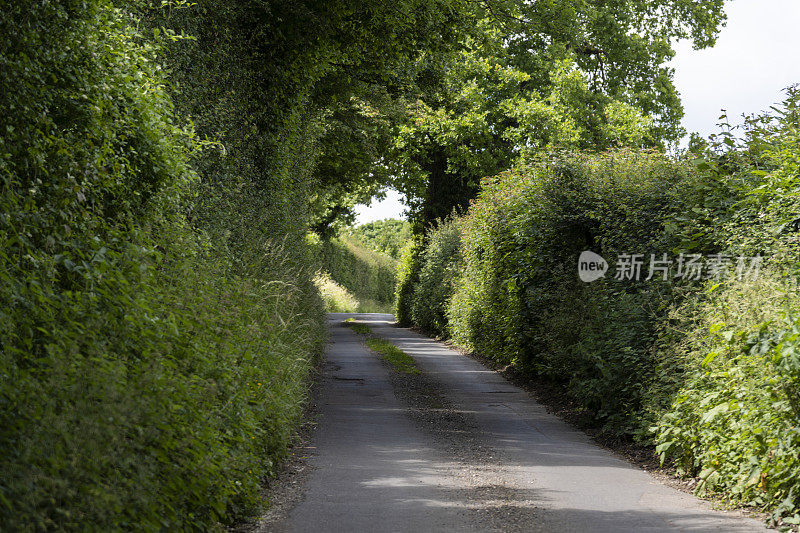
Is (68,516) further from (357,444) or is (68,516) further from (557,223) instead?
(557,223)

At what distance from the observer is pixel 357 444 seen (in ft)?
33.1

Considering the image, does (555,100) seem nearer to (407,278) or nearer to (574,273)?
(407,278)

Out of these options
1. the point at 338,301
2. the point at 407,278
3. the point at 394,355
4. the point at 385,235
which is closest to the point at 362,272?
the point at 338,301

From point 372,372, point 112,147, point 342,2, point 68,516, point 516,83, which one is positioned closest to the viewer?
point 68,516

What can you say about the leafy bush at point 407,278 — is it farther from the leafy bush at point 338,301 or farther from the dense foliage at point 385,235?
the dense foliage at point 385,235

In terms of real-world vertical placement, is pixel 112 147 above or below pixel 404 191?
below

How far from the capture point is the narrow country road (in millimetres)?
6730

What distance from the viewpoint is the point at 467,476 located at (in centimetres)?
849

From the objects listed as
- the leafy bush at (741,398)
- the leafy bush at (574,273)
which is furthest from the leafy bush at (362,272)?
the leafy bush at (741,398)

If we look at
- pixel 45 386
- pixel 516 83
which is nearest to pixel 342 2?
pixel 45 386

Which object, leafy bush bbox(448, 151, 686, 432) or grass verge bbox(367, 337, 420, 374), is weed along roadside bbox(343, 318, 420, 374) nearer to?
grass verge bbox(367, 337, 420, 374)

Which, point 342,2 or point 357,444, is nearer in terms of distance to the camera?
point 357,444

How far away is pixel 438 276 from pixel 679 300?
1926 centimetres

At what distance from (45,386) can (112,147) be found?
279 cm
